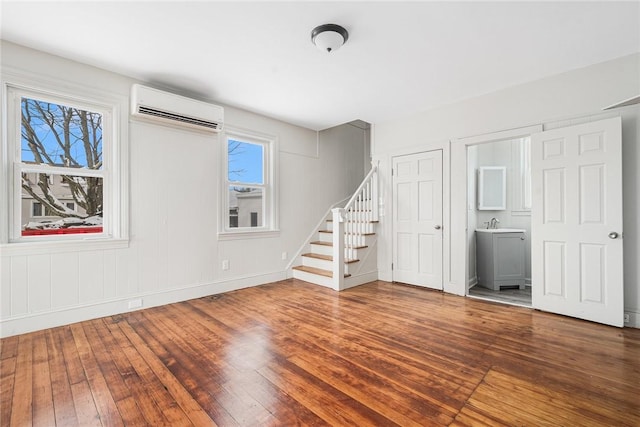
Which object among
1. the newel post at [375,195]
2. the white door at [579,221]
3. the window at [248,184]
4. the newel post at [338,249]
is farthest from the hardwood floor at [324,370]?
the newel post at [375,195]

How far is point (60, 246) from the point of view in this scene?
9.32 feet

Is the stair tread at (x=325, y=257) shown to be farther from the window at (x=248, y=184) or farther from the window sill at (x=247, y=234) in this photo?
the window at (x=248, y=184)

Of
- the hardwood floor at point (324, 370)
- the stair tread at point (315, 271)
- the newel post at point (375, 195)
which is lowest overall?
the hardwood floor at point (324, 370)

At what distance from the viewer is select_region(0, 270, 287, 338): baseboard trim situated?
8.64ft

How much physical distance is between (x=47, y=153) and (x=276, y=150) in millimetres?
2803

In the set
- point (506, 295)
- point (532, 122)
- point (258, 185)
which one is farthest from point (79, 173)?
point (506, 295)

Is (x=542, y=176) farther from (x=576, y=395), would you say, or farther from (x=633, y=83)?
(x=576, y=395)

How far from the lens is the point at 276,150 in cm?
475

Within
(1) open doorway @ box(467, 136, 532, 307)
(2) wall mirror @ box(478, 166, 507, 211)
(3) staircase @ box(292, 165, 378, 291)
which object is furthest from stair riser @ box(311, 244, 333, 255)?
(2) wall mirror @ box(478, 166, 507, 211)

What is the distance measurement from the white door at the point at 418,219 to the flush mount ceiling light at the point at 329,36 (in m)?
2.37

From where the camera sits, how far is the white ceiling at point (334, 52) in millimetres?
2213

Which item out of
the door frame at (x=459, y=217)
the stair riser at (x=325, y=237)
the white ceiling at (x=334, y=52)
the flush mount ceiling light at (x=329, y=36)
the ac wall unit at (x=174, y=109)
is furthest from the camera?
the stair riser at (x=325, y=237)

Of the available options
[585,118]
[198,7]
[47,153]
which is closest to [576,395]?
[585,118]

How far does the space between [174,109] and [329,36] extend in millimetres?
2094
